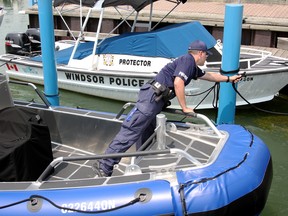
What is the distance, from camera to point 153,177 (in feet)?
11.2

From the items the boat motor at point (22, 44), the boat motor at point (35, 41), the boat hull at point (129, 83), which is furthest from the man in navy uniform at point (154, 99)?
the boat motor at point (35, 41)

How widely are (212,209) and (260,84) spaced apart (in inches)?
210

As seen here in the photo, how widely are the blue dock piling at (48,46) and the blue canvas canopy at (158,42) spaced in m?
2.42

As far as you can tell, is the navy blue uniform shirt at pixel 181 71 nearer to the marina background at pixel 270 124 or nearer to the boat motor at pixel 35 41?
the marina background at pixel 270 124

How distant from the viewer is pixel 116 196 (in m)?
3.25

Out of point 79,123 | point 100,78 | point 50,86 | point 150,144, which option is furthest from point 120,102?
point 150,144

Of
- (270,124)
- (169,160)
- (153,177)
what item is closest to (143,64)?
(270,124)

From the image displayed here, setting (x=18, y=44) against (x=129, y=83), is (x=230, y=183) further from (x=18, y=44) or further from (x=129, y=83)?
(x=18, y=44)

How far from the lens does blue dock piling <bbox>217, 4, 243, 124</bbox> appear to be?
16.5ft

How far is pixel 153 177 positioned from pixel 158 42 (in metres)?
5.15

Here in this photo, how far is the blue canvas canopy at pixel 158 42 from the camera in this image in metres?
8.20

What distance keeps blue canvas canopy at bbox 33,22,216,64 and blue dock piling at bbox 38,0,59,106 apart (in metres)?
2.42

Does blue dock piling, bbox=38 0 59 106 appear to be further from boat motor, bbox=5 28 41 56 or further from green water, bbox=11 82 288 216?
boat motor, bbox=5 28 41 56

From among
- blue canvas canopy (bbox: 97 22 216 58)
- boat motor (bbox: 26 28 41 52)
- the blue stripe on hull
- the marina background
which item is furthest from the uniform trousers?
boat motor (bbox: 26 28 41 52)
